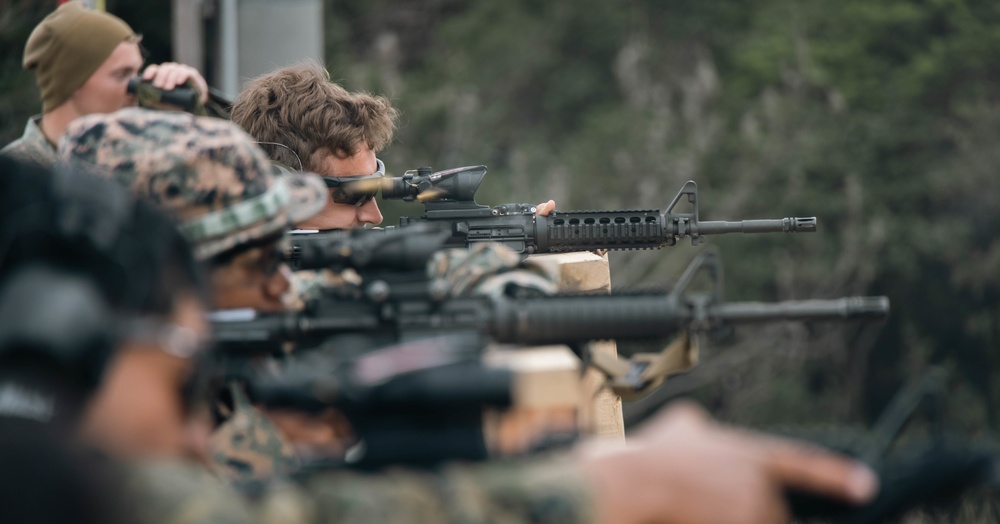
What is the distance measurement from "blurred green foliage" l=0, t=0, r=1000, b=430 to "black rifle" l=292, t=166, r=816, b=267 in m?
9.43

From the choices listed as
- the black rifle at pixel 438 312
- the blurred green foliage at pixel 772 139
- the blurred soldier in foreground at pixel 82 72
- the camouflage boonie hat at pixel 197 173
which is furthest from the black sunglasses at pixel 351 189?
the blurred green foliage at pixel 772 139

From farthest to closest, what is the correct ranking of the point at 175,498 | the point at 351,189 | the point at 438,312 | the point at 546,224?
the point at 546,224
the point at 351,189
the point at 438,312
the point at 175,498

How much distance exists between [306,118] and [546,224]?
1.78 metres

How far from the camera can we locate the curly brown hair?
16.7 feet

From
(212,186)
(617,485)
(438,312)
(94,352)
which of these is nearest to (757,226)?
(438,312)

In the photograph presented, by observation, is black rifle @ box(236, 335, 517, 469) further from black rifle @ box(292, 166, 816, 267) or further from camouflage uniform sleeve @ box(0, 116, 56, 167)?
black rifle @ box(292, 166, 816, 267)

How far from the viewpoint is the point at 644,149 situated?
1933cm

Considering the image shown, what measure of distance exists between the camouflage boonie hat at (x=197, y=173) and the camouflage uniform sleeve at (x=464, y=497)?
80 centimetres

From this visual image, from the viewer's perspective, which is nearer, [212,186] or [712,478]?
[712,478]

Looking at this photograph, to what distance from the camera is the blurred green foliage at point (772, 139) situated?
18562mm

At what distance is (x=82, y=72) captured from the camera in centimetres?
459

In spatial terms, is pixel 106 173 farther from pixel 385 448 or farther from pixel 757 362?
pixel 757 362

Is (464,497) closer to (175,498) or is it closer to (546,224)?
(175,498)

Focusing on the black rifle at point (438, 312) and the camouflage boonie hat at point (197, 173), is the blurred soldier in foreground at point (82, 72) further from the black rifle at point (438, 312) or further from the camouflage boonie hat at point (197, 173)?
the camouflage boonie hat at point (197, 173)
